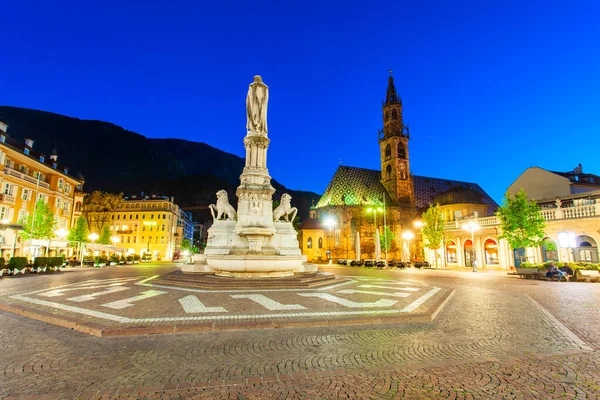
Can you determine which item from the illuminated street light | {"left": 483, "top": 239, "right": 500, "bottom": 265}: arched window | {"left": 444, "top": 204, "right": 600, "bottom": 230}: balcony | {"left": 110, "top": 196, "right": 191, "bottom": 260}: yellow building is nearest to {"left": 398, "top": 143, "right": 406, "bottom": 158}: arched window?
the illuminated street light

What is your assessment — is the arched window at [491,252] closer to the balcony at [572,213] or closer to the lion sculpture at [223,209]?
the balcony at [572,213]

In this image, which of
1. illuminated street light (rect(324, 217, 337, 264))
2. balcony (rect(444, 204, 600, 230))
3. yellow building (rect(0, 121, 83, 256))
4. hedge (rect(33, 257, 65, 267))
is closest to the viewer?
hedge (rect(33, 257, 65, 267))

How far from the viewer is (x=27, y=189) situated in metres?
40.5

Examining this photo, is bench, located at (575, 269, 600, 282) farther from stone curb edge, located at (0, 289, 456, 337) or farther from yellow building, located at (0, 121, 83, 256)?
yellow building, located at (0, 121, 83, 256)

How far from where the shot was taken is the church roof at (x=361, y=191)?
2815 inches

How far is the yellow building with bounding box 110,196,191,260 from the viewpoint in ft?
250

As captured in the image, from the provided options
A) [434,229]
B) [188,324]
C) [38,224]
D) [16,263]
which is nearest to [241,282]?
[188,324]

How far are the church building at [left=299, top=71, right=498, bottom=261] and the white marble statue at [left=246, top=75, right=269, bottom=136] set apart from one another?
4461 centimetres

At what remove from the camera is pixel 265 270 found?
51.0ft

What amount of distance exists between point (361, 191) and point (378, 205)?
614 centimetres

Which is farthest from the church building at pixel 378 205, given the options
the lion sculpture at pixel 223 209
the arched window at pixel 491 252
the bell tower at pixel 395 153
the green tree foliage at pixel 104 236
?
the lion sculpture at pixel 223 209

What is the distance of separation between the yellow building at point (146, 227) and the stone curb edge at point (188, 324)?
73.0 m

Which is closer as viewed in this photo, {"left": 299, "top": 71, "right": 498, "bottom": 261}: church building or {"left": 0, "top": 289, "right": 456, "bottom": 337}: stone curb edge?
{"left": 0, "top": 289, "right": 456, "bottom": 337}: stone curb edge

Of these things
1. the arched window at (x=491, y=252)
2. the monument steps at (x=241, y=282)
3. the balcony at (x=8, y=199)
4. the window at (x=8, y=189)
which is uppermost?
the window at (x=8, y=189)
